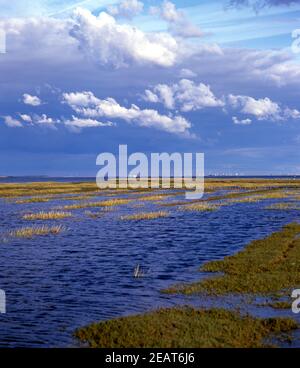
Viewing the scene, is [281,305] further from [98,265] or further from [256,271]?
[98,265]

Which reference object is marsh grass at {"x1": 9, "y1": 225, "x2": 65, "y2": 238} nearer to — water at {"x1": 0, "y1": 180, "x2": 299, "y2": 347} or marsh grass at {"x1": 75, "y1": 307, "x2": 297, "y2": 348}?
water at {"x1": 0, "y1": 180, "x2": 299, "y2": 347}

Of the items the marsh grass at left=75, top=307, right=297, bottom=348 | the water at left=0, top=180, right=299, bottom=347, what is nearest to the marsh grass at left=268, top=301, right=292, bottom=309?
the marsh grass at left=75, top=307, right=297, bottom=348

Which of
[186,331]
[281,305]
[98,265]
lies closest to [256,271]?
[281,305]

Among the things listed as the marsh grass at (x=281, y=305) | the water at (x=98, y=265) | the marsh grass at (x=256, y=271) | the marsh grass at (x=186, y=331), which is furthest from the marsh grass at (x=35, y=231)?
the marsh grass at (x=281, y=305)

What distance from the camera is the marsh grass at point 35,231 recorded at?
4088 cm

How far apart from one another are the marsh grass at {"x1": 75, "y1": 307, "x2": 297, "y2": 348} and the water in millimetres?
1074

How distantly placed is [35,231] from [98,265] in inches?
587

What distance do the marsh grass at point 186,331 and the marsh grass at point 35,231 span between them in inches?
964

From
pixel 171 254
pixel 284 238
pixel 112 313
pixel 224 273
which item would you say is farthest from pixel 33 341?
pixel 284 238

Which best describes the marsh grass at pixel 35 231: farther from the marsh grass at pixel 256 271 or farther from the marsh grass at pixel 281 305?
the marsh grass at pixel 281 305

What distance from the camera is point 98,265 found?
28906 millimetres

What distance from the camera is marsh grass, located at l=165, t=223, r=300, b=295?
22422 millimetres

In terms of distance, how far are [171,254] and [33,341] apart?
1708 cm
